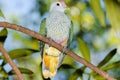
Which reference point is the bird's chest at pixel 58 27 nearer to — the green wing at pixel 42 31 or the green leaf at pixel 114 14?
the green wing at pixel 42 31

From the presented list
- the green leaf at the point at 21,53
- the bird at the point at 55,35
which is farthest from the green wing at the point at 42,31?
the green leaf at the point at 21,53

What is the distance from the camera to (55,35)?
118 centimetres

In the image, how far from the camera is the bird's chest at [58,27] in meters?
1.18

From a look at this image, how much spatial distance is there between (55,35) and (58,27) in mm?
39

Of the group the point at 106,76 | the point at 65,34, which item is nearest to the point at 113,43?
the point at 65,34

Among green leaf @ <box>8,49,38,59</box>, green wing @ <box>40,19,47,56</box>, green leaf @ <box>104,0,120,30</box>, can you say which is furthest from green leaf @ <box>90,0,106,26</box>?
green wing @ <box>40,19,47,56</box>

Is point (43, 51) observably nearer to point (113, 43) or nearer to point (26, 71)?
point (26, 71)

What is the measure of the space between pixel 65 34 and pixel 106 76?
51 centimetres

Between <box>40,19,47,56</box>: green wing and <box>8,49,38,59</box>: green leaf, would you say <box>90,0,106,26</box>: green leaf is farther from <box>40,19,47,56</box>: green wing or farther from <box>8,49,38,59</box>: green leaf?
<box>40,19,47,56</box>: green wing

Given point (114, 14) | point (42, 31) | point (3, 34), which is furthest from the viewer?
point (42, 31)

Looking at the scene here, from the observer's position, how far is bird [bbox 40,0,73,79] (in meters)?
1.14

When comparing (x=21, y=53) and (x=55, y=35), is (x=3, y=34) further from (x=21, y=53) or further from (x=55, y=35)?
(x=55, y=35)

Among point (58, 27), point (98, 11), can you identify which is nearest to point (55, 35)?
point (58, 27)

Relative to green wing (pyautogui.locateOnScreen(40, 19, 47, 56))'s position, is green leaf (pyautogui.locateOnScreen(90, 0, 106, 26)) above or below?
above
